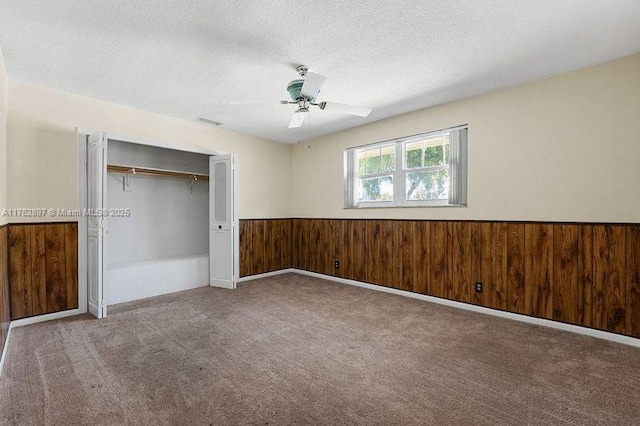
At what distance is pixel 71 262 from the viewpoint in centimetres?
346

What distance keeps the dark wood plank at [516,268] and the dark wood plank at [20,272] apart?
16.5 feet

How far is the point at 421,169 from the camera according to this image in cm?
411

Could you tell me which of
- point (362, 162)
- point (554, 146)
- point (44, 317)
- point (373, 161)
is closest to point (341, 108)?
point (373, 161)

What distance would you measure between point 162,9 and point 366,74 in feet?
5.80

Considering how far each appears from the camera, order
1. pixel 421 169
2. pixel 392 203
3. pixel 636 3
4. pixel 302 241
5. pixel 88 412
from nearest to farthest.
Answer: pixel 88 412 < pixel 636 3 < pixel 421 169 < pixel 392 203 < pixel 302 241

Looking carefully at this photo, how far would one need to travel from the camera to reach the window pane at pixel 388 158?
444 cm

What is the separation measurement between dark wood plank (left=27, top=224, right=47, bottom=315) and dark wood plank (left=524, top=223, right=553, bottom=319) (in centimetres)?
506

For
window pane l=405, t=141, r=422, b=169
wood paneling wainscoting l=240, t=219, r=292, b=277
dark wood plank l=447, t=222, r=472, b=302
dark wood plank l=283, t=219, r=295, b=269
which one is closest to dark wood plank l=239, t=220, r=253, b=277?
wood paneling wainscoting l=240, t=219, r=292, b=277

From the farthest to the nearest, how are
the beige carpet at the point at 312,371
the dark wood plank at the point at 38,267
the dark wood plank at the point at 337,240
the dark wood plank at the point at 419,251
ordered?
the dark wood plank at the point at 337,240 < the dark wood plank at the point at 419,251 < the dark wood plank at the point at 38,267 < the beige carpet at the point at 312,371

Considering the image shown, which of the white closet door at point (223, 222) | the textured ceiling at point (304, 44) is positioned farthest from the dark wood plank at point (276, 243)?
the textured ceiling at point (304, 44)

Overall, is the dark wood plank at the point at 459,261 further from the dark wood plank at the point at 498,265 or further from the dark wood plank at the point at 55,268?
the dark wood plank at the point at 55,268

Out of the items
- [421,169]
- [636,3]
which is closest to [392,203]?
[421,169]

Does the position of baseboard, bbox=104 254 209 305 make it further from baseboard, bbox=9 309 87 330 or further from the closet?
baseboard, bbox=9 309 87 330

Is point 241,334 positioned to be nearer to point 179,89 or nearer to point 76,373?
point 76,373
